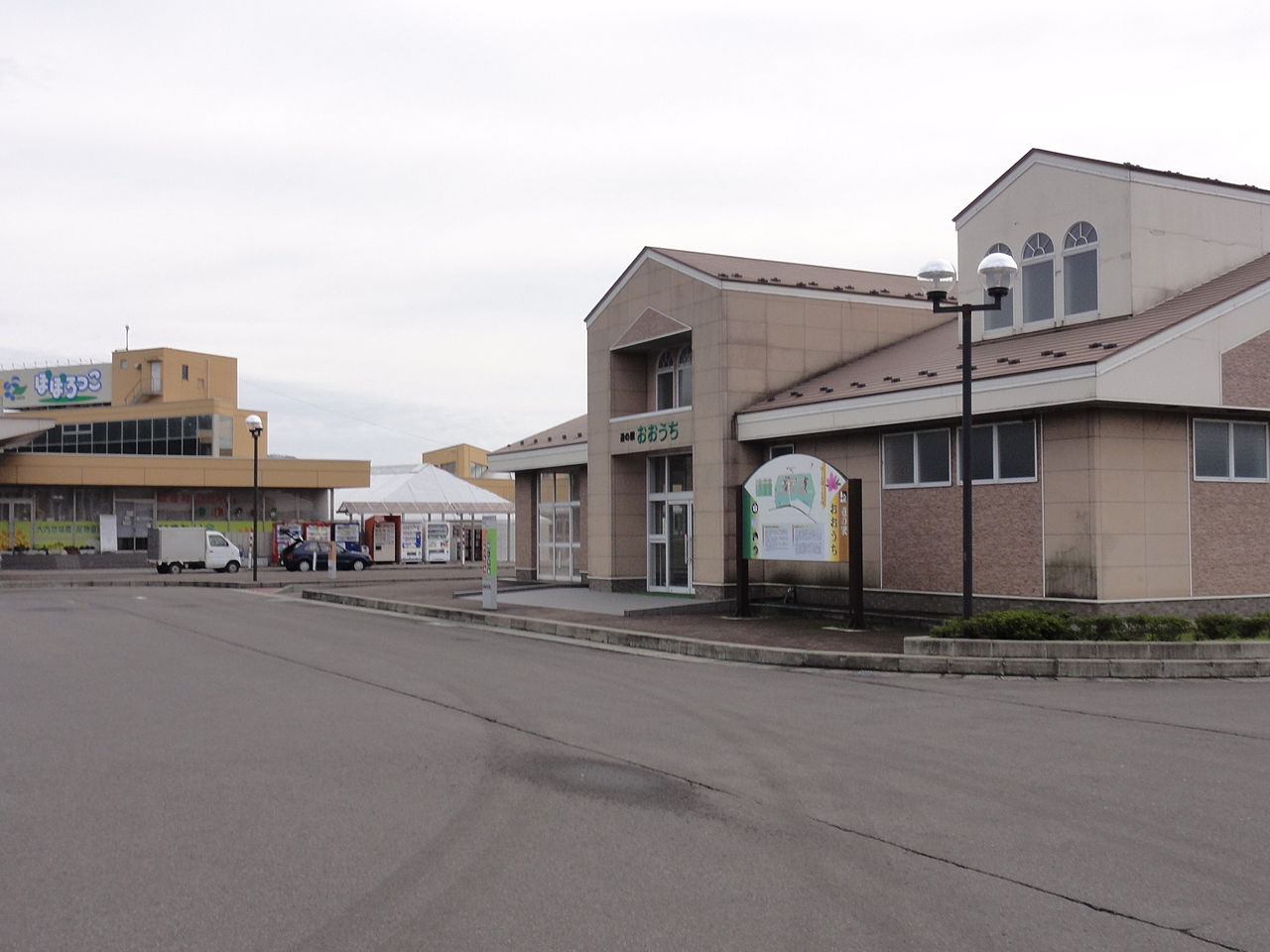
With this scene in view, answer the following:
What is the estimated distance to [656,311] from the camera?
2648 cm

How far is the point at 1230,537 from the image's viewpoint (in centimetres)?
1847

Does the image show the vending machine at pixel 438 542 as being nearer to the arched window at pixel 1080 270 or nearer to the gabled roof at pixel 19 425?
the gabled roof at pixel 19 425

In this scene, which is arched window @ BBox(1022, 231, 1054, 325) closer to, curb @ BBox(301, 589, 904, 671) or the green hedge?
the green hedge

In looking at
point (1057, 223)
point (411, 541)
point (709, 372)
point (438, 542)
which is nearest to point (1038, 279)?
point (1057, 223)

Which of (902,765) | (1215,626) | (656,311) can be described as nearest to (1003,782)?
(902,765)

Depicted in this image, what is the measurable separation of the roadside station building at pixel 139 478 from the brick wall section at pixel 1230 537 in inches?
1647

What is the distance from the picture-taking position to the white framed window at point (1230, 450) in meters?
18.4

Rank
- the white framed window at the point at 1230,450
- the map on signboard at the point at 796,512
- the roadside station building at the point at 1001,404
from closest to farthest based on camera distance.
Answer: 1. the roadside station building at the point at 1001,404
2. the white framed window at the point at 1230,450
3. the map on signboard at the point at 796,512

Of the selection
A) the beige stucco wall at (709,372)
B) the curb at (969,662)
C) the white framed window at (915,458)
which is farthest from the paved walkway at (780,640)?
the white framed window at (915,458)

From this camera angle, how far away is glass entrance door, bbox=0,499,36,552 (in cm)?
5225

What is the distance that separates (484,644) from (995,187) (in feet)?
42.6

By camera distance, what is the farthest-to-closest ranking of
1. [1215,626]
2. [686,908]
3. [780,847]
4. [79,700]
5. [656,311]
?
[656,311] → [1215,626] → [79,700] → [780,847] → [686,908]

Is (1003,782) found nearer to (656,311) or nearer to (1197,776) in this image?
(1197,776)

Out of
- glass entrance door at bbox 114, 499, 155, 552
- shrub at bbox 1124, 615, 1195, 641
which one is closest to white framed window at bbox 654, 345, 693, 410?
shrub at bbox 1124, 615, 1195, 641
